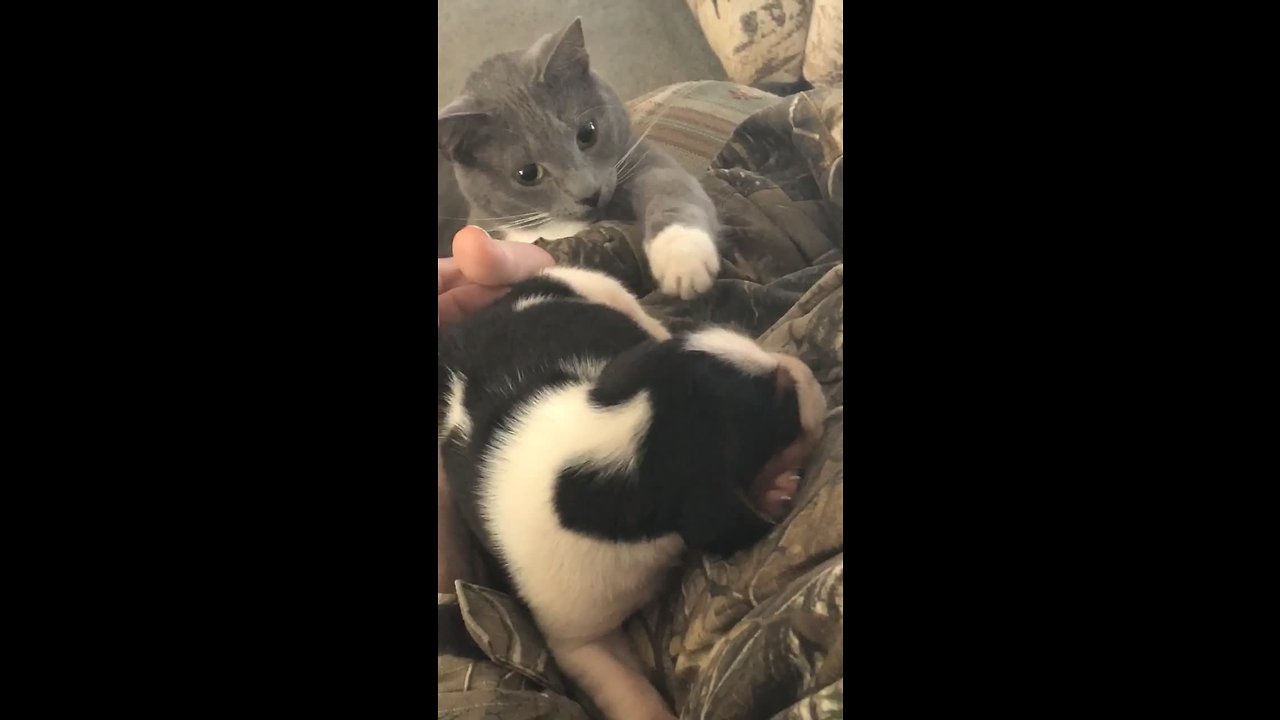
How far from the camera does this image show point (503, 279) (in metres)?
1.24

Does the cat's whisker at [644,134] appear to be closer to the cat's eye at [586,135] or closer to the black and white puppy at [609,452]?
the cat's eye at [586,135]

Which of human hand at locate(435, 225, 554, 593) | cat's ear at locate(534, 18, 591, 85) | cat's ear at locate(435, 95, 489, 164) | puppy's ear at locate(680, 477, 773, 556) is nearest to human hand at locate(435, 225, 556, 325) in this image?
human hand at locate(435, 225, 554, 593)

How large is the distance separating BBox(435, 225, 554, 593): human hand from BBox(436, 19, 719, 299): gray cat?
4 cm

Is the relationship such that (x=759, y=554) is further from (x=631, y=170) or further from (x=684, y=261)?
(x=631, y=170)

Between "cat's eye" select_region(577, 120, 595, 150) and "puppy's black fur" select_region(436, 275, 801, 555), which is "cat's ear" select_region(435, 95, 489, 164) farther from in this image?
"puppy's black fur" select_region(436, 275, 801, 555)

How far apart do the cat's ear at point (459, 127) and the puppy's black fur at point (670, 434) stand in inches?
12.3

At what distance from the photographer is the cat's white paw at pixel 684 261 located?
47.1 inches

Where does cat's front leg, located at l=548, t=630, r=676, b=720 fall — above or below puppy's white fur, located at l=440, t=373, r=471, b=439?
below

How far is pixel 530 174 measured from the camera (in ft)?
4.16

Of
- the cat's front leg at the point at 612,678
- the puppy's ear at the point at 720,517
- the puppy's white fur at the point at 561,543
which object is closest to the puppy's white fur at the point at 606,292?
the puppy's white fur at the point at 561,543

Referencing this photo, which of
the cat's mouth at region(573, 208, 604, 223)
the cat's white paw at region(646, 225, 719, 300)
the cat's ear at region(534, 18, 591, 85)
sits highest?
the cat's ear at region(534, 18, 591, 85)

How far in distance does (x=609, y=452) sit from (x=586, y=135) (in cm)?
47

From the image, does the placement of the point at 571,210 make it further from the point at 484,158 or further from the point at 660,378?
the point at 660,378

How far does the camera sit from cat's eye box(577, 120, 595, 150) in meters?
1.26
